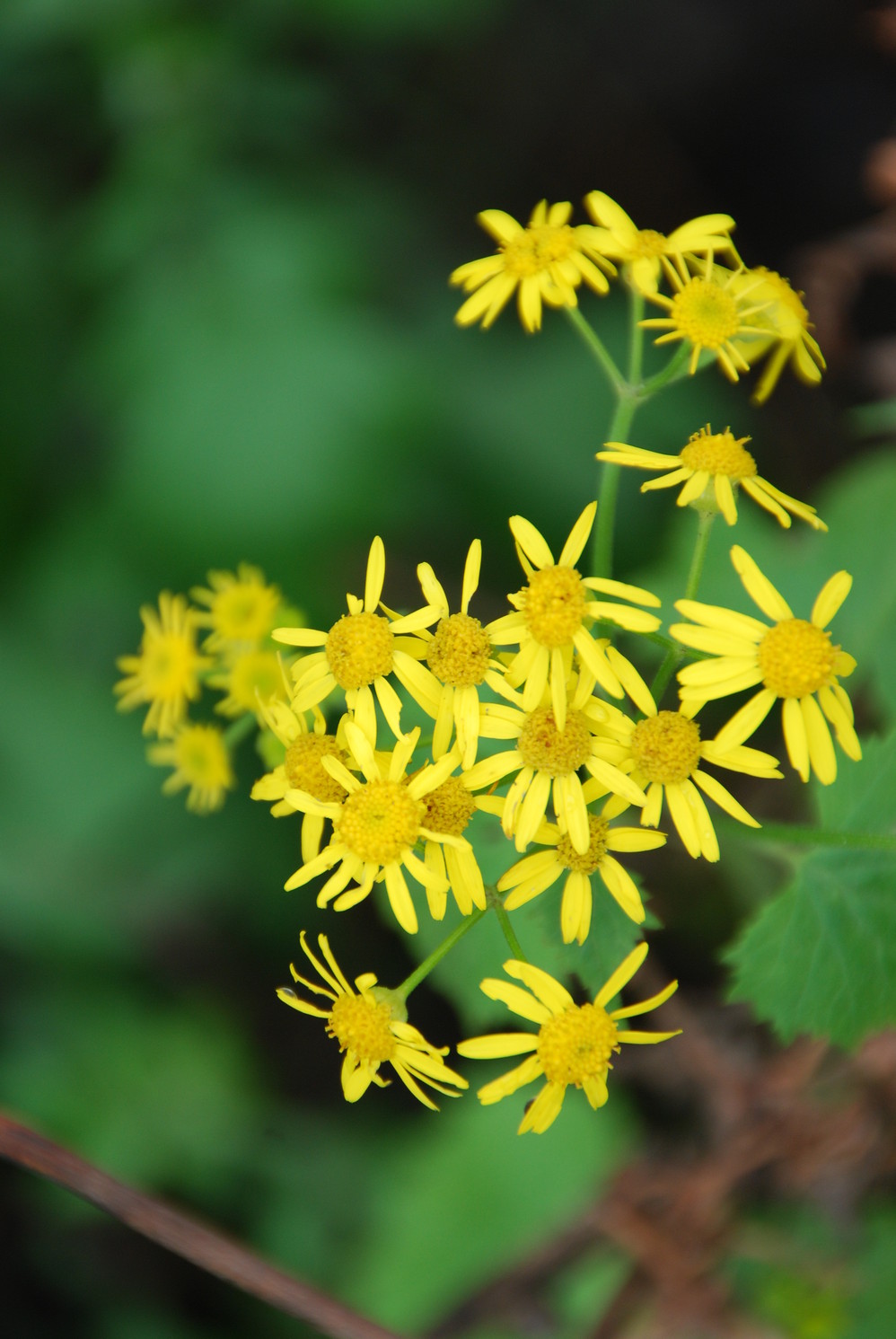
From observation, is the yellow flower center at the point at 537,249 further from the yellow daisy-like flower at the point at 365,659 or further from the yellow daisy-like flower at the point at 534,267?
the yellow daisy-like flower at the point at 365,659

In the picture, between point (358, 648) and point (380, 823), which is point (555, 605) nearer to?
point (358, 648)

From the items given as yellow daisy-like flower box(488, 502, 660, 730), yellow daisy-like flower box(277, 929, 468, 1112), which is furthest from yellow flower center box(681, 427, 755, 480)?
yellow daisy-like flower box(277, 929, 468, 1112)

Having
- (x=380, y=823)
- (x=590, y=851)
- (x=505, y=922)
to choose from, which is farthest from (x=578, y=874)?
(x=380, y=823)

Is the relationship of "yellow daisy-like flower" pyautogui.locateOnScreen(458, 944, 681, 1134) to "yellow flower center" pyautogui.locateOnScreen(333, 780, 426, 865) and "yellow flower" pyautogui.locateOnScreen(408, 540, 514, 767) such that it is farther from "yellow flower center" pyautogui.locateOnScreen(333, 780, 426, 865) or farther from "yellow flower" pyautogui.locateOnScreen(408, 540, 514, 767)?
"yellow flower" pyautogui.locateOnScreen(408, 540, 514, 767)

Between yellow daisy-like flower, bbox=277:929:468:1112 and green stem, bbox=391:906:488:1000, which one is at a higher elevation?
green stem, bbox=391:906:488:1000

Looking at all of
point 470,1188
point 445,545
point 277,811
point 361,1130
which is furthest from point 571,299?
point 361,1130

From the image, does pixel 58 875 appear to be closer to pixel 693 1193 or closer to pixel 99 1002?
pixel 99 1002
